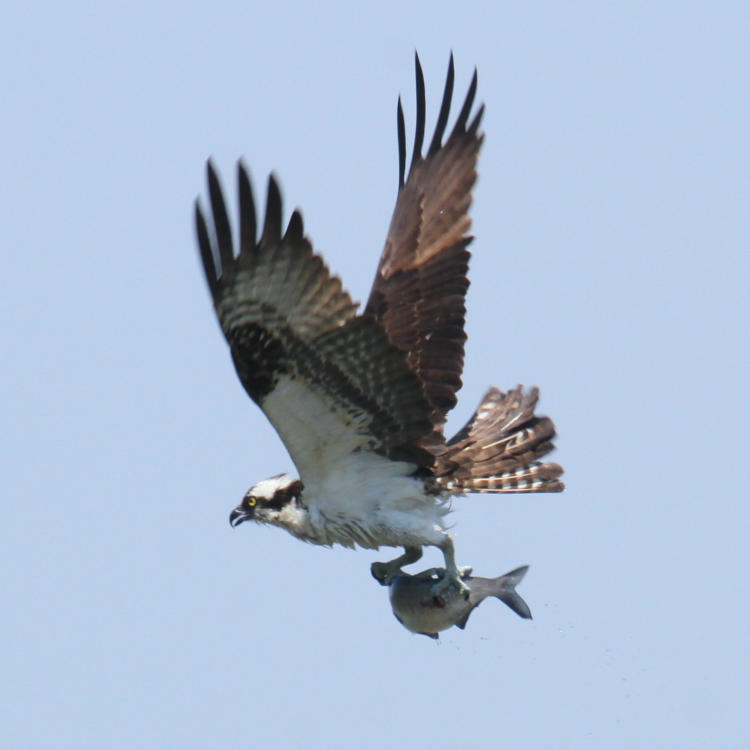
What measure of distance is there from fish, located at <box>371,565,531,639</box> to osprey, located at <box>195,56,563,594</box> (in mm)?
88

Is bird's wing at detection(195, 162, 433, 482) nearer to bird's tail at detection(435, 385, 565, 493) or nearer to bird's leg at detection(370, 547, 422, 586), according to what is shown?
bird's tail at detection(435, 385, 565, 493)

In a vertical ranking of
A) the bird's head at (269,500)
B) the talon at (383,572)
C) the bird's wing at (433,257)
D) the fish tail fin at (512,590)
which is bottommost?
the fish tail fin at (512,590)

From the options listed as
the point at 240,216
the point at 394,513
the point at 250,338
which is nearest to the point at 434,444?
the point at 394,513

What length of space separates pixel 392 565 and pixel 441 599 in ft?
2.78

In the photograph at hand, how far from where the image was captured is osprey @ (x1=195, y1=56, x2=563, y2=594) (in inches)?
279

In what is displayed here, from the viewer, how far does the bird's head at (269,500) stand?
8.28 meters

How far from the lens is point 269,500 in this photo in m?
8.31

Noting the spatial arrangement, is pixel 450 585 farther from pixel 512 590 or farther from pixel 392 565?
pixel 392 565

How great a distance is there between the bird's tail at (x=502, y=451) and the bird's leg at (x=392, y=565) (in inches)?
19.4

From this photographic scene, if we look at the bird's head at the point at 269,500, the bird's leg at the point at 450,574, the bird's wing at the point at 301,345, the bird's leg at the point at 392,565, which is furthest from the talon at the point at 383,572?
the bird's wing at the point at 301,345

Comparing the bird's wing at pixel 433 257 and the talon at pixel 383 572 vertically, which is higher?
the bird's wing at pixel 433 257

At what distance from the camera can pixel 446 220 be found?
9.30 m

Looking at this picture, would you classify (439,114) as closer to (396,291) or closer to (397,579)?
(396,291)

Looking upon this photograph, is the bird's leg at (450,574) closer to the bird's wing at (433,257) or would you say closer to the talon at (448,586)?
the talon at (448,586)
